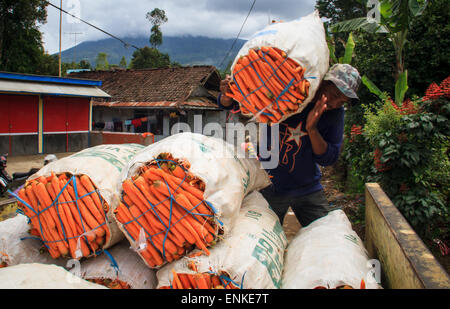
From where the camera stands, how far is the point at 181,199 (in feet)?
5.05

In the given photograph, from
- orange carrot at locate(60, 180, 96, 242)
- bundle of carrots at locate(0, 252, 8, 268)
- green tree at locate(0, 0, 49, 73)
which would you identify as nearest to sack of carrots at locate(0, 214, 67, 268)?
bundle of carrots at locate(0, 252, 8, 268)

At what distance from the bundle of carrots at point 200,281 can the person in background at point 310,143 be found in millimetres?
1079

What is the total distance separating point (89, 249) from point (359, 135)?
5265mm

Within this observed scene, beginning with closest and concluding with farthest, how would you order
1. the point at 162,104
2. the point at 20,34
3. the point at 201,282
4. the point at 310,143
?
1. the point at 201,282
2. the point at 310,143
3. the point at 162,104
4. the point at 20,34

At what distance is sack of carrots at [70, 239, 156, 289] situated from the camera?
1.73 metres

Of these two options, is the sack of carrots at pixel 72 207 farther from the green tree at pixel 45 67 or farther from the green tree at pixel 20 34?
the green tree at pixel 45 67

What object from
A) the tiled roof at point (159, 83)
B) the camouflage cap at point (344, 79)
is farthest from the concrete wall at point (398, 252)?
the tiled roof at point (159, 83)

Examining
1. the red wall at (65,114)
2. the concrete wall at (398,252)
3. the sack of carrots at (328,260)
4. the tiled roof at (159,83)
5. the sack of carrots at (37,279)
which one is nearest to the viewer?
the concrete wall at (398,252)

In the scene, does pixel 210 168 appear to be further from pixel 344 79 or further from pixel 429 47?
pixel 429 47

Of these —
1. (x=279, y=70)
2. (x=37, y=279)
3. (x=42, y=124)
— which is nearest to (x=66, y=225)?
→ (x=37, y=279)

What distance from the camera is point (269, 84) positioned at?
1798 mm

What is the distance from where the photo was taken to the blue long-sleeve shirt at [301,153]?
2.18 m

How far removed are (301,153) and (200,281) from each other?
50.2 inches
